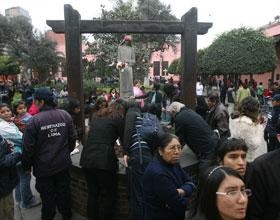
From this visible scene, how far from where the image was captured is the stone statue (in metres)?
8.49

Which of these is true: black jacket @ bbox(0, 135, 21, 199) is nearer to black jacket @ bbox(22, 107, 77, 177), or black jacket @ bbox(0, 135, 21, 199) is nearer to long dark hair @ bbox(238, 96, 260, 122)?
black jacket @ bbox(22, 107, 77, 177)

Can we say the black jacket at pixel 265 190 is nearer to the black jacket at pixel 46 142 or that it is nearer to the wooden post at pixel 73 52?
the black jacket at pixel 46 142

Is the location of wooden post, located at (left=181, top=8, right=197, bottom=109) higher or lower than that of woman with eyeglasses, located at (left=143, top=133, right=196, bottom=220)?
higher

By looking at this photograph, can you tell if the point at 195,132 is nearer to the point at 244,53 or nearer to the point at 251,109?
the point at 251,109

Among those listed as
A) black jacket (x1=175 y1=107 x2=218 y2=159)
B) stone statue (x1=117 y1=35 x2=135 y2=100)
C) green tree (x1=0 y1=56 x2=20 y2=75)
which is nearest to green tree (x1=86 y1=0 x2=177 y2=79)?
green tree (x1=0 y1=56 x2=20 y2=75)

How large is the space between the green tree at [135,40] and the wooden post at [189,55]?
1629cm

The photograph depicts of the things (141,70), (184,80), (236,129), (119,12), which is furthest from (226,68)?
(236,129)

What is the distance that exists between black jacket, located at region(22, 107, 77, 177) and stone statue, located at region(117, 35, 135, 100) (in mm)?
4281

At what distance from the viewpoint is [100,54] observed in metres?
23.8

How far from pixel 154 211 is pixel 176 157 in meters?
0.55

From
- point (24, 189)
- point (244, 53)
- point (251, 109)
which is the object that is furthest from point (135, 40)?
point (251, 109)

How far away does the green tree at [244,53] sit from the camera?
2092 centimetres

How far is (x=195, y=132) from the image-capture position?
176 inches

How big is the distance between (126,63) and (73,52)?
339 cm
